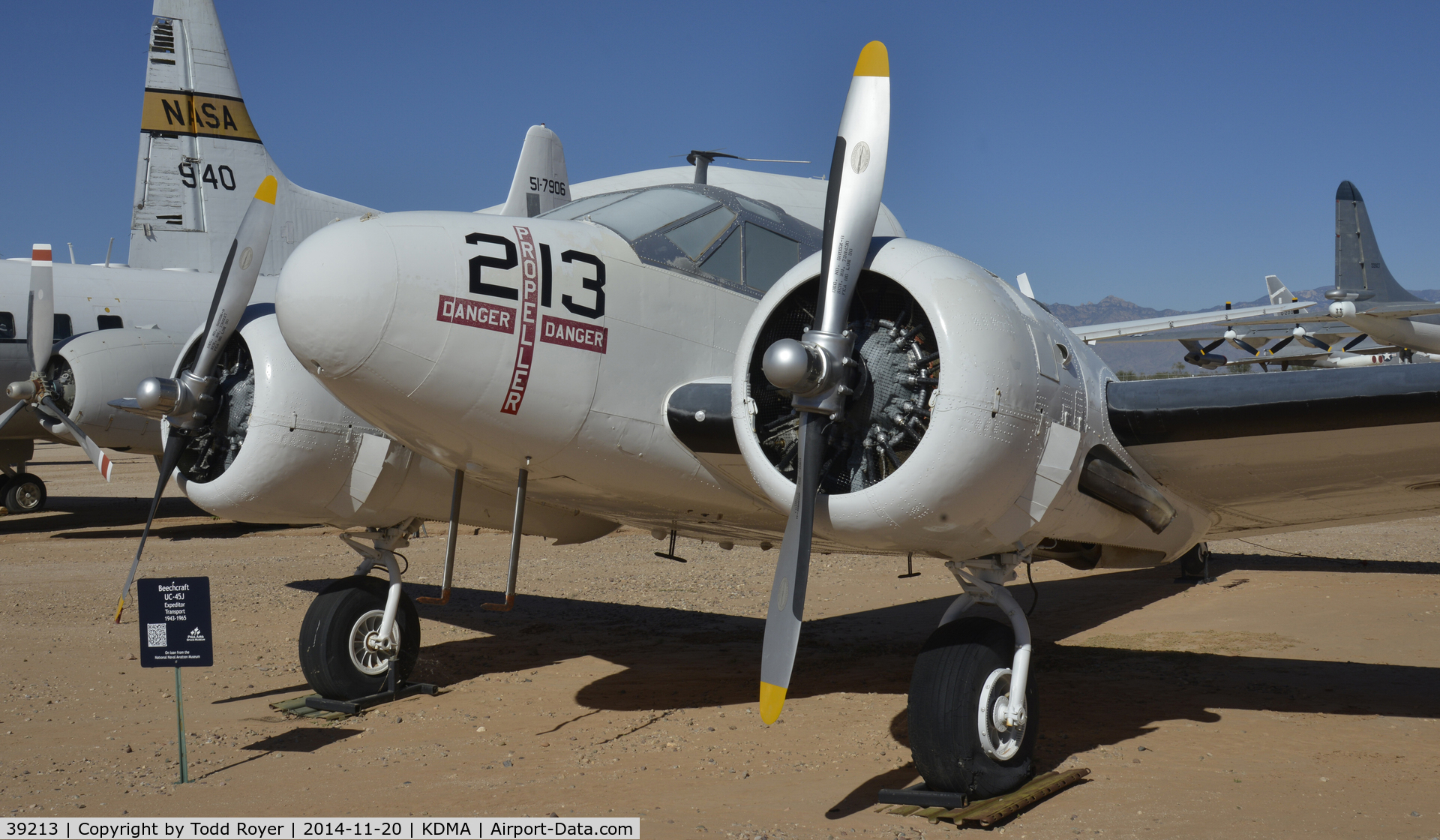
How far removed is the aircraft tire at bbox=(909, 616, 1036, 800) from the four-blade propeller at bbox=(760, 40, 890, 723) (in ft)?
2.49

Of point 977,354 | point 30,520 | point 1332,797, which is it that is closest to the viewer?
point 977,354

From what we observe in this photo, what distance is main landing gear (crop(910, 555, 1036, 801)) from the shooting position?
5.21 m

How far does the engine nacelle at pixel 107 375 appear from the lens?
50.1 ft

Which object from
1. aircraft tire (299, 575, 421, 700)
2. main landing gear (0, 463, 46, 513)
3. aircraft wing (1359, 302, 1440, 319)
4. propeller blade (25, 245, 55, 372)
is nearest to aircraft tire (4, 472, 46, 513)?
main landing gear (0, 463, 46, 513)

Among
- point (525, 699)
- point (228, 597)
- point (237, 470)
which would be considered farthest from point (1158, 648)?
point (228, 597)

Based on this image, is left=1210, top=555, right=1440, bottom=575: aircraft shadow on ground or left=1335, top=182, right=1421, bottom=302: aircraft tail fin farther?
left=1335, top=182, right=1421, bottom=302: aircraft tail fin

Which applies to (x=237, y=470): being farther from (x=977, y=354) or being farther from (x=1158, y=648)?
(x=1158, y=648)

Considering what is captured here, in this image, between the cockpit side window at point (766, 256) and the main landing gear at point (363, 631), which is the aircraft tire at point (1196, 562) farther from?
the main landing gear at point (363, 631)

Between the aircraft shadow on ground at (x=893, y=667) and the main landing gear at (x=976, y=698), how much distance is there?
1.08 ft

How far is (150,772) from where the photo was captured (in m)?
5.97

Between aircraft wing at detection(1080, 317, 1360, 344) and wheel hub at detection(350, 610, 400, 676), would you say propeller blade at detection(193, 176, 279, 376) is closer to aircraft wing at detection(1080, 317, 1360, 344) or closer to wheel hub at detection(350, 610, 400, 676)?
wheel hub at detection(350, 610, 400, 676)

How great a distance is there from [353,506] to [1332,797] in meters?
6.18

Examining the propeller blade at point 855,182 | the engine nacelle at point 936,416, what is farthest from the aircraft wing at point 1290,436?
the propeller blade at point 855,182

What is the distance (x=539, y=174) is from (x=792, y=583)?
26.7 ft
